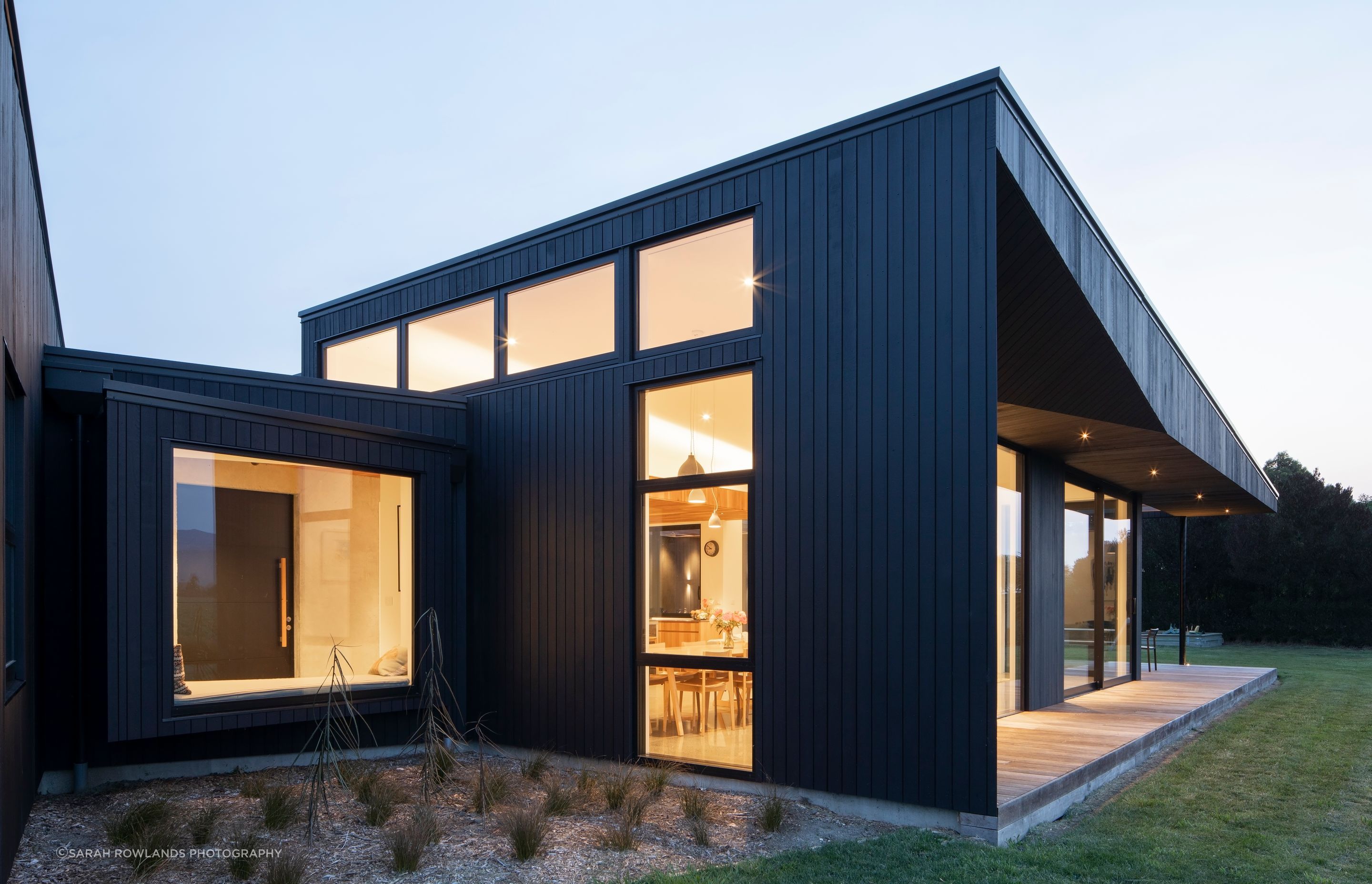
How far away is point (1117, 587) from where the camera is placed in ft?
41.7

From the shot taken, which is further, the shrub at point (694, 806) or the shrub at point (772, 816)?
the shrub at point (694, 806)

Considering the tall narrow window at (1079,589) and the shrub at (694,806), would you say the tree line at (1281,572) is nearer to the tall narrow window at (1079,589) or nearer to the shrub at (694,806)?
the tall narrow window at (1079,589)

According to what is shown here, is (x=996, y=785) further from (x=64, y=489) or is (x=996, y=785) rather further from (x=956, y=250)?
(x=64, y=489)

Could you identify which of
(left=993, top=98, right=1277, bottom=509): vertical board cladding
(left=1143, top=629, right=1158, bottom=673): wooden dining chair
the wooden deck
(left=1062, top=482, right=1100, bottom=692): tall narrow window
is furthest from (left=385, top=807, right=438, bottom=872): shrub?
(left=1143, top=629, right=1158, bottom=673): wooden dining chair

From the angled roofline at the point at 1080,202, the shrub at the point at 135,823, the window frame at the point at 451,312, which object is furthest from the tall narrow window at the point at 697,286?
the shrub at the point at 135,823

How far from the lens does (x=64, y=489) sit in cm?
591

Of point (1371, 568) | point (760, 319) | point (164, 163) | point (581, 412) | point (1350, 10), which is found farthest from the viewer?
point (164, 163)

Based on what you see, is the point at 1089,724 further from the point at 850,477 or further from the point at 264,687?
the point at 264,687

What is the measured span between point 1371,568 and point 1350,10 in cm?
1601

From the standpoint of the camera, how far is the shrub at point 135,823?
4.58m

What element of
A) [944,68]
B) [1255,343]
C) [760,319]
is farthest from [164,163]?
[760,319]

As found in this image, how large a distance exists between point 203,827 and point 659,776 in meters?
2.63

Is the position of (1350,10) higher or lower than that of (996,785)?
higher

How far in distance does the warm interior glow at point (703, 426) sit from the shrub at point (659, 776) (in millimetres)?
2045
